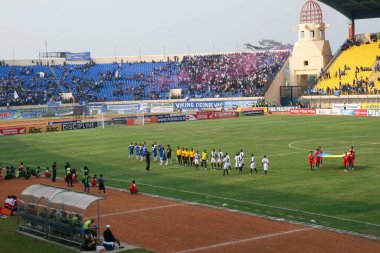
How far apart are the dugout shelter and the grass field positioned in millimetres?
8681

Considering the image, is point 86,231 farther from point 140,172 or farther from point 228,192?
point 140,172

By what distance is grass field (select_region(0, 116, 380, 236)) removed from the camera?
30.8 m

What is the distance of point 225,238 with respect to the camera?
1000 inches

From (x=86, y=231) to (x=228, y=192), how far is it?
12181 mm

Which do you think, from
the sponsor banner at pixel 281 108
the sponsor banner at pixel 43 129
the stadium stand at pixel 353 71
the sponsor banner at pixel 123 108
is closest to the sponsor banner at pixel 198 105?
the sponsor banner at pixel 123 108

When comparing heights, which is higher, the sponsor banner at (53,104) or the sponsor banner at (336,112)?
the sponsor banner at (53,104)

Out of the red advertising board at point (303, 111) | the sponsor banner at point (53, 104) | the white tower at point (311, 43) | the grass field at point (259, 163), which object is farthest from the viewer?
the sponsor banner at point (53, 104)

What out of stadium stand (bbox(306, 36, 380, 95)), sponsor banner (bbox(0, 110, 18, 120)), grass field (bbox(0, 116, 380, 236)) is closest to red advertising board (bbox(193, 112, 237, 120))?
grass field (bbox(0, 116, 380, 236))

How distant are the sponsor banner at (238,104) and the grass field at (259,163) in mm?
21119

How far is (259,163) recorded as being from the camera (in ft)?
149

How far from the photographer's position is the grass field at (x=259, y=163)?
101 feet

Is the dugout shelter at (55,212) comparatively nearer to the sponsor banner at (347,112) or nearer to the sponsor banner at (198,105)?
the sponsor banner at (347,112)

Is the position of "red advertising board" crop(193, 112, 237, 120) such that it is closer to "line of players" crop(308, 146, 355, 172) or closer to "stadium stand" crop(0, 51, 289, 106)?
"stadium stand" crop(0, 51, 289, 106)

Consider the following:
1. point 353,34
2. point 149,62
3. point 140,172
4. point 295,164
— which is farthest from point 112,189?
point 149,62
